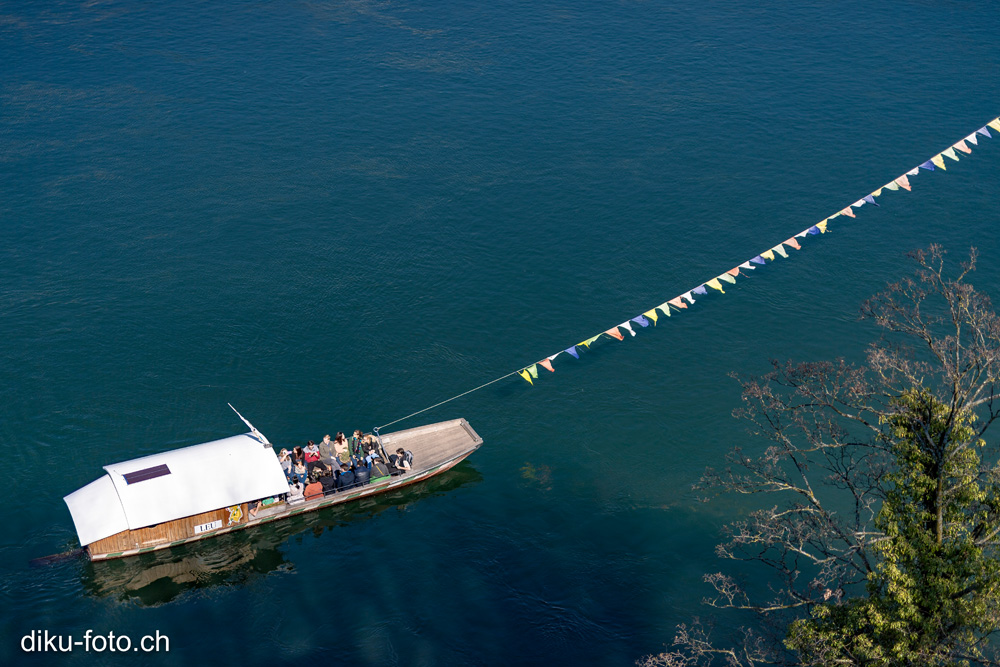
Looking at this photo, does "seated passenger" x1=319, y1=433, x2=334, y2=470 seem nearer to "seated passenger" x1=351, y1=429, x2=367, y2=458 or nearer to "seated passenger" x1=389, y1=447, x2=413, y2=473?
"seated passenger" x1=351, y1=429, x2=367, y2=458

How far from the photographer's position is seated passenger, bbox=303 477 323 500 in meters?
47.0

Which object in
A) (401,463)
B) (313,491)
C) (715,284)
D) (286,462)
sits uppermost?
(715,284)

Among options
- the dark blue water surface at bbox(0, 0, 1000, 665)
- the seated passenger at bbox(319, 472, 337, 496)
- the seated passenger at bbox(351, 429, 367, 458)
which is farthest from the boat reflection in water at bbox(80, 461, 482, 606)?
the seated passenger at bbox(351, 429, 367, 458)

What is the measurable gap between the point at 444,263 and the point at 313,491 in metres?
25.9

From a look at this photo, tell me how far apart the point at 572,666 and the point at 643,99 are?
6572 centimetres

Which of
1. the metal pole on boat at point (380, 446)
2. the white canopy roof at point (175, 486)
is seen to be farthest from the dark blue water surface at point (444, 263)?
the white canopy roof at point (175, 486)

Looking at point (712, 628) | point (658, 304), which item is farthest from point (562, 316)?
point (712, 628)

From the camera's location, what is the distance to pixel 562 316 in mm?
62656

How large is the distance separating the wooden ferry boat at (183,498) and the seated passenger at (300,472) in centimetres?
135

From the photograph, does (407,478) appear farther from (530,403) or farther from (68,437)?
(68,437)

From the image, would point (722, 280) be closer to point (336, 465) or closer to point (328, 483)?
point (336, 465)

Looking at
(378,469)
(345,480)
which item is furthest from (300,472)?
(378,469)

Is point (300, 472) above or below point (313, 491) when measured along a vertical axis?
above

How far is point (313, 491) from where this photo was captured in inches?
1855
